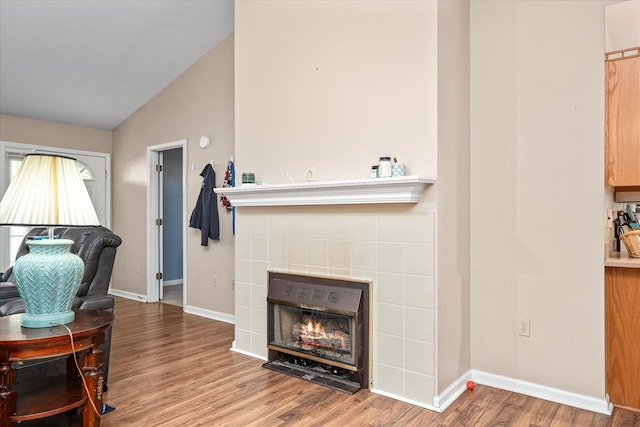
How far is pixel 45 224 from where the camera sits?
6.52 ft

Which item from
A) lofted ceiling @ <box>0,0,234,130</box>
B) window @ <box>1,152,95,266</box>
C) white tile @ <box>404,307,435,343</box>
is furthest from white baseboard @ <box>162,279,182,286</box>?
white tile @ <box>404,307,435,343</box>

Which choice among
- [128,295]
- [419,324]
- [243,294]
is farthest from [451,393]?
[128,295]

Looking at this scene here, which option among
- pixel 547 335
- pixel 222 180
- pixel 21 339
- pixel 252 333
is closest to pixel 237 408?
pixel 252 333

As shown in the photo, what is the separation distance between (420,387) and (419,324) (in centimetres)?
38

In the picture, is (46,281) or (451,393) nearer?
(46,281)

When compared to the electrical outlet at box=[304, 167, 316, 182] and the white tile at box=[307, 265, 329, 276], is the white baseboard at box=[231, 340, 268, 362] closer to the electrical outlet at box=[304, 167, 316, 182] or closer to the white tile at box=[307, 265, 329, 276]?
the white tile at box=[307, 265, 329, 276]

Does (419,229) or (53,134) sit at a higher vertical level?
(53,134)

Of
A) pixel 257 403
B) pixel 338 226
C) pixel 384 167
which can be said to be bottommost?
pixel 257 403

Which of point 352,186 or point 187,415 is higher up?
point 352,186

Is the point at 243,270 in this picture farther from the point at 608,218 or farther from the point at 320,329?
the point at 608,218

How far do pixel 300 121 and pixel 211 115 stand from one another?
202 cm

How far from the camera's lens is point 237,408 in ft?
8.23

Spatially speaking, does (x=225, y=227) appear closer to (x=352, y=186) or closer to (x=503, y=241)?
(x=352, y=186)

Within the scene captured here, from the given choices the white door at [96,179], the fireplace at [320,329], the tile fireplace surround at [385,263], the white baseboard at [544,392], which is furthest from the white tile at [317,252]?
the white door at [96,179]
